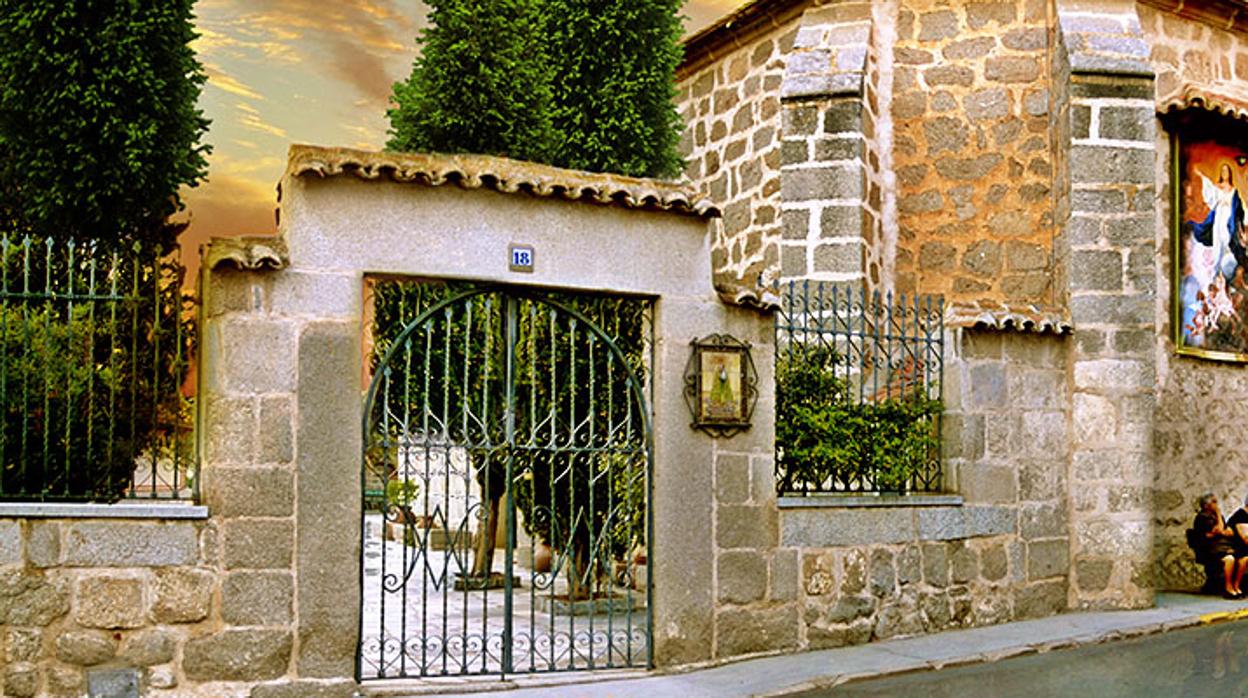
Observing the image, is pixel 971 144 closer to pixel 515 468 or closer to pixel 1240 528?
pixel 1240 528

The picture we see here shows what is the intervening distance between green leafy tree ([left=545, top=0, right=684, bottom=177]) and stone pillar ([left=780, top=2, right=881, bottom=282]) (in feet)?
4.34

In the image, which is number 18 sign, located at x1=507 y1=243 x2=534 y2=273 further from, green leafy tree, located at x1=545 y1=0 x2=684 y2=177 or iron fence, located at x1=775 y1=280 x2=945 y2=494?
green leafy tree, located at x1=545 y1=0 x2=684 y2=177

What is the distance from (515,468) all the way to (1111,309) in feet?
19.0

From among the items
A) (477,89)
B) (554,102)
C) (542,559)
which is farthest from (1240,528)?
(477,89)

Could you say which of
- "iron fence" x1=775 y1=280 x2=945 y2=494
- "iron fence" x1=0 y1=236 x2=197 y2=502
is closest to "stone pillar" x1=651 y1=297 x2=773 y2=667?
"iron fence" x1=775 y1=280 x2=945 y2=494

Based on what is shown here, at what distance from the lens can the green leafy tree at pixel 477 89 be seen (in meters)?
12.0

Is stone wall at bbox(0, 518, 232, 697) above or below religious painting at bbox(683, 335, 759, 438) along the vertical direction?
below

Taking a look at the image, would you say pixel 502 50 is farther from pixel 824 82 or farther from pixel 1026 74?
pixel 1026 74

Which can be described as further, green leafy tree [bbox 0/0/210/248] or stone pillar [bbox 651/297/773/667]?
green leafy tree [bbox 0/0/210/248]

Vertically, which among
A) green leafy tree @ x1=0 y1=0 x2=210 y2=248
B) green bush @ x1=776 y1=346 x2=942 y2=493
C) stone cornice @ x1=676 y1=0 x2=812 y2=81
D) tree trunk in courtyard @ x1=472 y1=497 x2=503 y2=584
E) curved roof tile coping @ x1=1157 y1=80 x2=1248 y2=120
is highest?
stone cornice @ x1=676 y1=0 x2=812 y2=81

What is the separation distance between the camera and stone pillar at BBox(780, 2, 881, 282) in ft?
42.0

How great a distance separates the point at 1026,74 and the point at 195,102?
8361mm

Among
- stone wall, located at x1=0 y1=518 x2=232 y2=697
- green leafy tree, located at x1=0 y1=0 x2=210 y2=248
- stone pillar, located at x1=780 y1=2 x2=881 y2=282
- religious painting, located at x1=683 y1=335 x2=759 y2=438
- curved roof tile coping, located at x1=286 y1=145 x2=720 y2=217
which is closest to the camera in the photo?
stone wall, located at x1=0 y1=518 x2=232 y2=697

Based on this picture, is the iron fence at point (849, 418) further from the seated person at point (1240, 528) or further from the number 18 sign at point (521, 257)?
the seated person at point (1240, 528)
